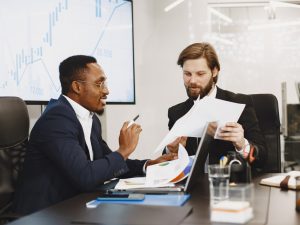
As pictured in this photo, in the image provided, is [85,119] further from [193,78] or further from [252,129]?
[252,129]

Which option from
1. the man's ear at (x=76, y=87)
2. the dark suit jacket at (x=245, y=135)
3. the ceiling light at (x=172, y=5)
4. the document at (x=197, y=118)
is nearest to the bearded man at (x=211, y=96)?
the dark suit jacket at (x=245, y=135)

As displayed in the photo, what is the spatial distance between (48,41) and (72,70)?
2.01ft

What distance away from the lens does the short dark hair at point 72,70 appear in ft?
6.47

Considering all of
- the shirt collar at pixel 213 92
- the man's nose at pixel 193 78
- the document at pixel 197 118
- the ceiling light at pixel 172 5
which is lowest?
the document at pixel 197 118

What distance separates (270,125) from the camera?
2432 millimetres

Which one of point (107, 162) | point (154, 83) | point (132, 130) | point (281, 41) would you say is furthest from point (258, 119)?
point (281, 41)

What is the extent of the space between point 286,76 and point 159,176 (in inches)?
138

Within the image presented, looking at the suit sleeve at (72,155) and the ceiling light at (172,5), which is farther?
the ceiling light at (172,5)

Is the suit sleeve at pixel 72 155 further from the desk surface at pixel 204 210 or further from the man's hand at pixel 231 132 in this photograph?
the man's hand at pixel 231 132

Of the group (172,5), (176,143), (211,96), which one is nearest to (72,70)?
(176,143)

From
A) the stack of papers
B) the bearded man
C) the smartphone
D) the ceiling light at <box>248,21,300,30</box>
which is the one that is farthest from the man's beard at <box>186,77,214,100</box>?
the ceiling light at <box>248,21,300,30</box>

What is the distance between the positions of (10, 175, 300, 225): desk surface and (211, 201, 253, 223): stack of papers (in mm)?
24

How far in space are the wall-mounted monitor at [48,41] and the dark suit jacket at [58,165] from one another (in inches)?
22.7

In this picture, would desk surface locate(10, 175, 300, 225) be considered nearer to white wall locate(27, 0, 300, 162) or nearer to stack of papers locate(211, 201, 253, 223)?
stack of papers locate(211, 201, 253, 223)
